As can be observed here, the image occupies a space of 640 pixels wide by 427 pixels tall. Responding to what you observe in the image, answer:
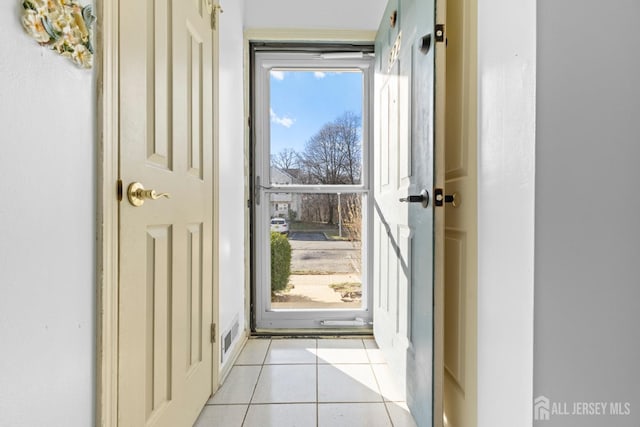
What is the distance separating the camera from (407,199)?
4.62ft

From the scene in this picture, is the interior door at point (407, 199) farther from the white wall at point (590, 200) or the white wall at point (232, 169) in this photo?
the white wall at point (232, 169)

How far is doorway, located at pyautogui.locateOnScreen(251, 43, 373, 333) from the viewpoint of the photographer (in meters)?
2.53

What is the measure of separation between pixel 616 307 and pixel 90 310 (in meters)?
1.20

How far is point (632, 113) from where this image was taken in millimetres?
771

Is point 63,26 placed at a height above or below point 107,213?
above

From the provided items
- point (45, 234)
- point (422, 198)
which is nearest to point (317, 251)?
point (422, 198)

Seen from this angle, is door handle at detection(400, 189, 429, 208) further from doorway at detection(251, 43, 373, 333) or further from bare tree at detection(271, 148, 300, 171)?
bare tree at detection(271, 148, 300, 171)

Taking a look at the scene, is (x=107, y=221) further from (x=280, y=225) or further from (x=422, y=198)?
(x=280, y=225)

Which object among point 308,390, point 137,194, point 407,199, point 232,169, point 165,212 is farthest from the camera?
point 232,169

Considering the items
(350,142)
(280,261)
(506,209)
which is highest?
(350,142)

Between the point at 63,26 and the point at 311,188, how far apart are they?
1953mm

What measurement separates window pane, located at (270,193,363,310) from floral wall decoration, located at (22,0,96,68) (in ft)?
6.11

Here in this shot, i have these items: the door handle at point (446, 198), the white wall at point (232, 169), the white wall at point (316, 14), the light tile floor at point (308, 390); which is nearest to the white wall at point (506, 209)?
the door handle at point (446, 198)

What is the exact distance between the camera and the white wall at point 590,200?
77 centimetres
